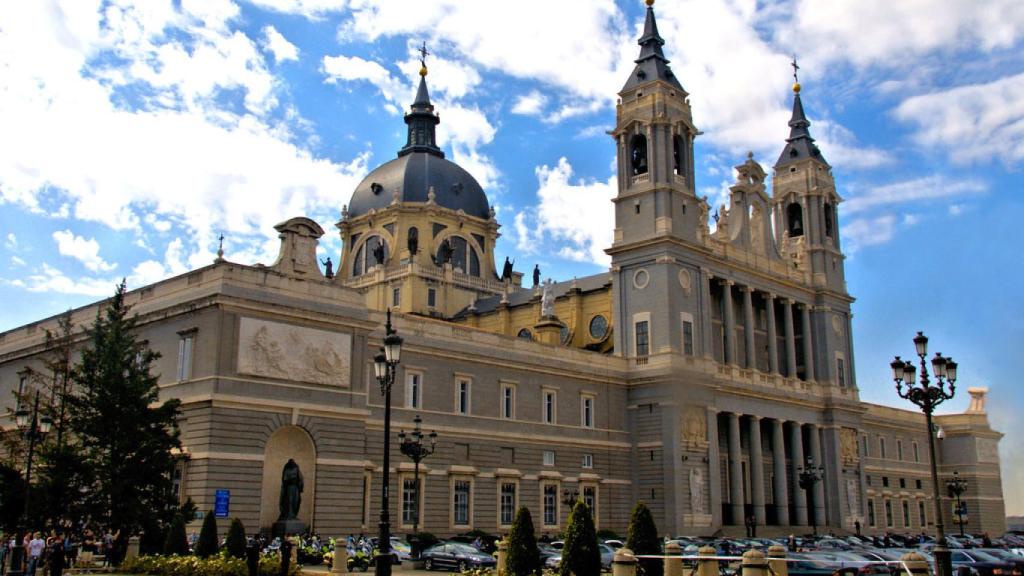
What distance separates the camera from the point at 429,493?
4834 cm

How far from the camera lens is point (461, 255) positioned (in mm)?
86562

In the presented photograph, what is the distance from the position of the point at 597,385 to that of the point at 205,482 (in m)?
26.4

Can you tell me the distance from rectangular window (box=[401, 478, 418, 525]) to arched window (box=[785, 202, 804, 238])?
3980cm

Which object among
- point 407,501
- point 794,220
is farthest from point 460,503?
point 794,220

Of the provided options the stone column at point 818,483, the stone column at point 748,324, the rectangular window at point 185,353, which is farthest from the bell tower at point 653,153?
the rectangular window at point 185,353

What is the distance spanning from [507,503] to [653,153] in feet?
76.4

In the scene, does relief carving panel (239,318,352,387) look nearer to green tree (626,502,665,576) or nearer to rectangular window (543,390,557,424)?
rectangular window (543,390,557,424)

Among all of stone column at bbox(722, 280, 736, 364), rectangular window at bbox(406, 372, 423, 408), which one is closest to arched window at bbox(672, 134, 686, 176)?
stone column at bbox(722, 280, 736, 364)

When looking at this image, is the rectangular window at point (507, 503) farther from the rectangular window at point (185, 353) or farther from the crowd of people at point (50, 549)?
the crowd of people at point (50, 549)

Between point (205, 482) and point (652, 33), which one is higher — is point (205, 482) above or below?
below

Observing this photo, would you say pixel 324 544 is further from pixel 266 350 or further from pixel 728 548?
pixel 728 548

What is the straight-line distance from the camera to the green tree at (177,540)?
3164 centimetres

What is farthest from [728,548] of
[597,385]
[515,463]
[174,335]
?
[174,335]

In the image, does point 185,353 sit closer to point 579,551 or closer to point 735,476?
point 579,551
